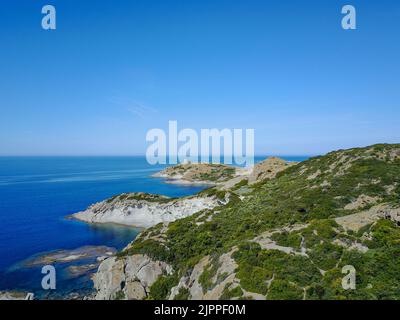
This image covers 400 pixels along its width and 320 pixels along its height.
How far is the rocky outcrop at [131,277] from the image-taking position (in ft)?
103

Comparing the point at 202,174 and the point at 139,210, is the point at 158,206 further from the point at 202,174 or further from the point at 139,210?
the point at 202,174

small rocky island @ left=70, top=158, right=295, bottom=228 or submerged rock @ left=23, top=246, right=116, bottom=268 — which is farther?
small rocky island @ left=70, top=158, right=295, bottom=228

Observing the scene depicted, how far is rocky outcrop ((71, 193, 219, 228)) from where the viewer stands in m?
74.9

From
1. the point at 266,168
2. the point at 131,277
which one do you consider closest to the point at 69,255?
the point at 131,277

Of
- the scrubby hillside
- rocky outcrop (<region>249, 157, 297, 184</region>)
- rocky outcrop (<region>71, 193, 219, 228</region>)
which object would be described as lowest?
rocky outcrop (<region>71, 193, 219, 228</region>)

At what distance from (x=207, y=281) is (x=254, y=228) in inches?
461

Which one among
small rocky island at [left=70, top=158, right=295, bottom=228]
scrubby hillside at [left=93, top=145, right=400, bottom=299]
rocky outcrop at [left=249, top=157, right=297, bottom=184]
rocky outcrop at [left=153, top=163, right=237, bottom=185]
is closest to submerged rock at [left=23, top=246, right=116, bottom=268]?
scrubby hillside at [left=93, top=145, right=400, bottom=299]

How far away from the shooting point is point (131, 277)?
108 ft

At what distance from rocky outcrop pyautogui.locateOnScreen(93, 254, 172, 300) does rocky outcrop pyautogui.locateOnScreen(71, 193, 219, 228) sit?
37.9m

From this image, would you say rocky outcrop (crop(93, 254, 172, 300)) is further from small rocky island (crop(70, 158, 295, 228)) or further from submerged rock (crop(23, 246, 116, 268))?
small rocky island (crop(70, 158, 295, 228))

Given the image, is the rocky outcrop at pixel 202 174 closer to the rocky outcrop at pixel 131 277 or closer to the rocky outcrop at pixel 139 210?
the rocky outcrop at pixel 139 210

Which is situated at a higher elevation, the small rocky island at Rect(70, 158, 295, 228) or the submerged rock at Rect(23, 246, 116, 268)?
the small rocky island at Rect(70, 158, 295, 228)
